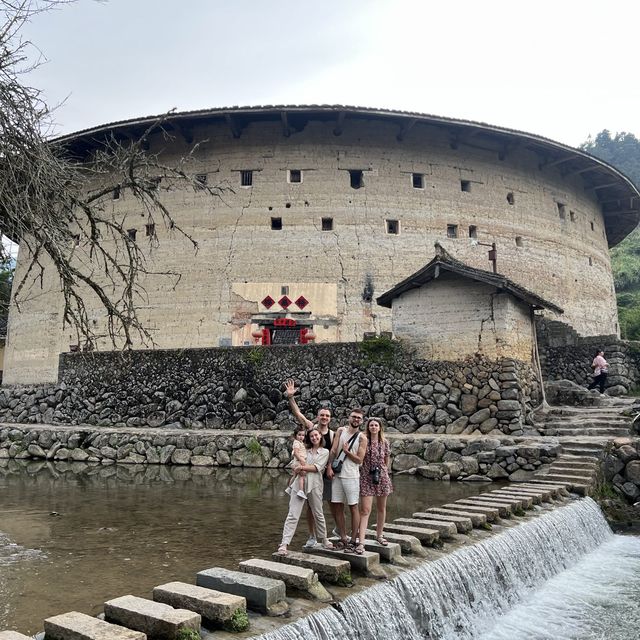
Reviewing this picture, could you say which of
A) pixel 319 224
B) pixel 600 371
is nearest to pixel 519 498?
pixel 600 371

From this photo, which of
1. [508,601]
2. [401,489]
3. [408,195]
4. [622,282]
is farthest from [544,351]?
[622,282]

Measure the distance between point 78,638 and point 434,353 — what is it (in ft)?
34.2

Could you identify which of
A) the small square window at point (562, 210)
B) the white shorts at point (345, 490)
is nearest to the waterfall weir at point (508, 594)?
the white shorts at point (345, 490)

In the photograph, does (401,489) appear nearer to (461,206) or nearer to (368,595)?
(368,595)

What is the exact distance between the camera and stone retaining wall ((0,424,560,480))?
32.8 feet

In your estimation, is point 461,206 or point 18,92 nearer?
point 18,92

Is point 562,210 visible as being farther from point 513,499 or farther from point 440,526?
point 440,526

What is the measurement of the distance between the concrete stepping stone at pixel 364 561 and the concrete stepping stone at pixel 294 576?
1.54 ft

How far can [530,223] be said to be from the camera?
A: 2050 cm

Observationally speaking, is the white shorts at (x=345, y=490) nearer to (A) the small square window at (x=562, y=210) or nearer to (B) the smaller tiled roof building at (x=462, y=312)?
(B) the smaller tiled roof building at (x=462, y=312)

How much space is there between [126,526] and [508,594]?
14.2 ft

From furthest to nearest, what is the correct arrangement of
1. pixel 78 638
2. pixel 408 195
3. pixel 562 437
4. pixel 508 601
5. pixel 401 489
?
pixel 408 195
pixel 562 437
pixel 401 489
pixel 508 601
pixel 78 638

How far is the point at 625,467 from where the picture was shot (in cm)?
889

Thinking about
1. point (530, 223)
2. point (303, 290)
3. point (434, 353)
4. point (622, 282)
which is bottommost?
point (434, 353)
